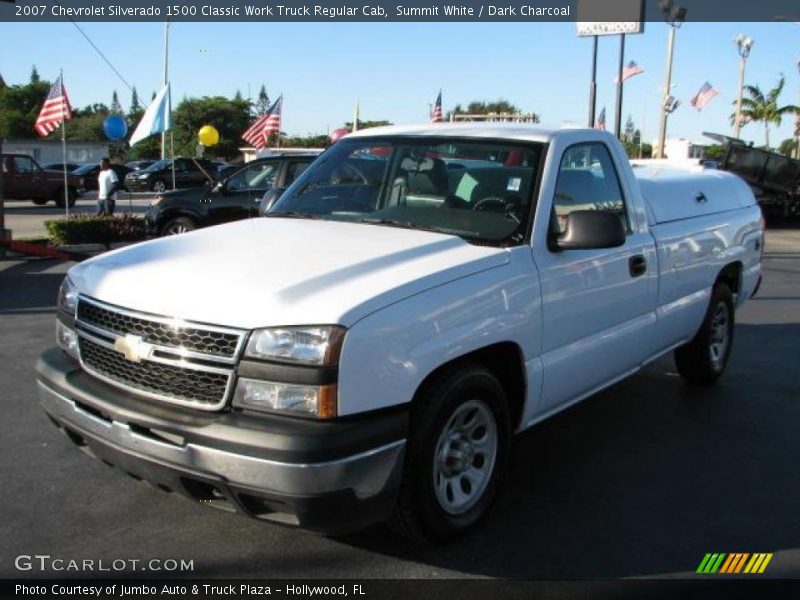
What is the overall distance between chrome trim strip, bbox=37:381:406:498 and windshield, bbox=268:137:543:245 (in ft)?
4.38

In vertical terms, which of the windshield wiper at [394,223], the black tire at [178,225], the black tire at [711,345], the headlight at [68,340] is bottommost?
the black tire at [711,345]

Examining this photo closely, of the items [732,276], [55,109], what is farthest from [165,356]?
[55,109]

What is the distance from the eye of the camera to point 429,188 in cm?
412

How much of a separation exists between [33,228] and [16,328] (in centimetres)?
1282

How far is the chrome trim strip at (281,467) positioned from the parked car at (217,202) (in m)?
9.22

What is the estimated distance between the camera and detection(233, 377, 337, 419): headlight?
8.98ft

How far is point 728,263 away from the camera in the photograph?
589 centimetres

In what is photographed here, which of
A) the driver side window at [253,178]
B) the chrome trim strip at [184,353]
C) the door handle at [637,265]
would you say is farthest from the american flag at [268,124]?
the chrome trim strip at [184,353]

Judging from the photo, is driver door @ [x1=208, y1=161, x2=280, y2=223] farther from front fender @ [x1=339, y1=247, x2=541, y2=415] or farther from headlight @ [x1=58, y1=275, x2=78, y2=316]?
front fender @ [x1=339, y1=247, x2=541, y2=415]

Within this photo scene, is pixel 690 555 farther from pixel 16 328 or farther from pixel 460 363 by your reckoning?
pixel 16 328

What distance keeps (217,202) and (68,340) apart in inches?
368

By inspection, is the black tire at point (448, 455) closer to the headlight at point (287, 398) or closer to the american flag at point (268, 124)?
the headlight at point (287, 398)

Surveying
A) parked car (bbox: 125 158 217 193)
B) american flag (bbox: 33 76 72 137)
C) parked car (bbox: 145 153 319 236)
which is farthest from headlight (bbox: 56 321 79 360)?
parked car (bbox: 125 158 217 193)

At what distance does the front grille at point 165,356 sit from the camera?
2.85 metres
